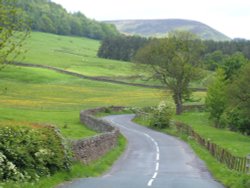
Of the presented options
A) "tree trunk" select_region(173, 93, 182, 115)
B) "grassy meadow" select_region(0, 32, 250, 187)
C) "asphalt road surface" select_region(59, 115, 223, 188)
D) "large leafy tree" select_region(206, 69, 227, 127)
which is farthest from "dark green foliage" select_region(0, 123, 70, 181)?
"tree trunk" select_region(173, 93, 182, 115)

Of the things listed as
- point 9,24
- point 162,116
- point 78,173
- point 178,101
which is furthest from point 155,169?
point 178,101

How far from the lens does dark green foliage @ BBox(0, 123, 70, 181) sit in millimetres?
17359

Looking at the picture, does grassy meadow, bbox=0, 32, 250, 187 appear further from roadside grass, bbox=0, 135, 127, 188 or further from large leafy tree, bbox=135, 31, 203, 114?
roadside grass, bbox=0, 135, 127, 188

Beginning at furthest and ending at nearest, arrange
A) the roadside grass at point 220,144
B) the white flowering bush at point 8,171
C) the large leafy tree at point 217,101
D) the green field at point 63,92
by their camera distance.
Answer: the green field at point 63,92, the large leafy tree at point 217,101, the roadside grass at point 220,144, the white flowering bush at point 8,171

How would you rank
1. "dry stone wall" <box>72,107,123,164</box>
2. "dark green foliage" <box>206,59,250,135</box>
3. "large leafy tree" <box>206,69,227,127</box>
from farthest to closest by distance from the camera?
"large leafy tree" <box>206,69,227,127</box>, "dark green foliage" <box>206,59,250,135</box>, "dry stone wall" <box>72,107,123,164</box>

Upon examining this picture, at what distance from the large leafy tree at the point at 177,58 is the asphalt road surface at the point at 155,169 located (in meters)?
30.0

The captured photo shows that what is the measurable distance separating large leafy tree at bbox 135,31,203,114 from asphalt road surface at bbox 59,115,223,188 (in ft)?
98.4

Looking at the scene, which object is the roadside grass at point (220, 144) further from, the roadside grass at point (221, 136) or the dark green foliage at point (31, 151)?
the dark green foliage at point (31, 151)

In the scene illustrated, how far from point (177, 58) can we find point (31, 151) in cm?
6276

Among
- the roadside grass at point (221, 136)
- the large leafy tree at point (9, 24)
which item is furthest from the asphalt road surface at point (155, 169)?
the large leafy tree at point (9, 24)

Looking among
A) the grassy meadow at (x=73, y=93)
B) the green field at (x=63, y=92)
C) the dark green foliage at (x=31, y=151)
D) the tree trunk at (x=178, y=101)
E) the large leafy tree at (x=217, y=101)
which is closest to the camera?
the dark green foliage at (x=31, y=151)

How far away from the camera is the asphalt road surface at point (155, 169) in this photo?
65.0ft

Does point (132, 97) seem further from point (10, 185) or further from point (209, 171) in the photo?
point (10, 185)

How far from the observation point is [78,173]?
73.0 ft
